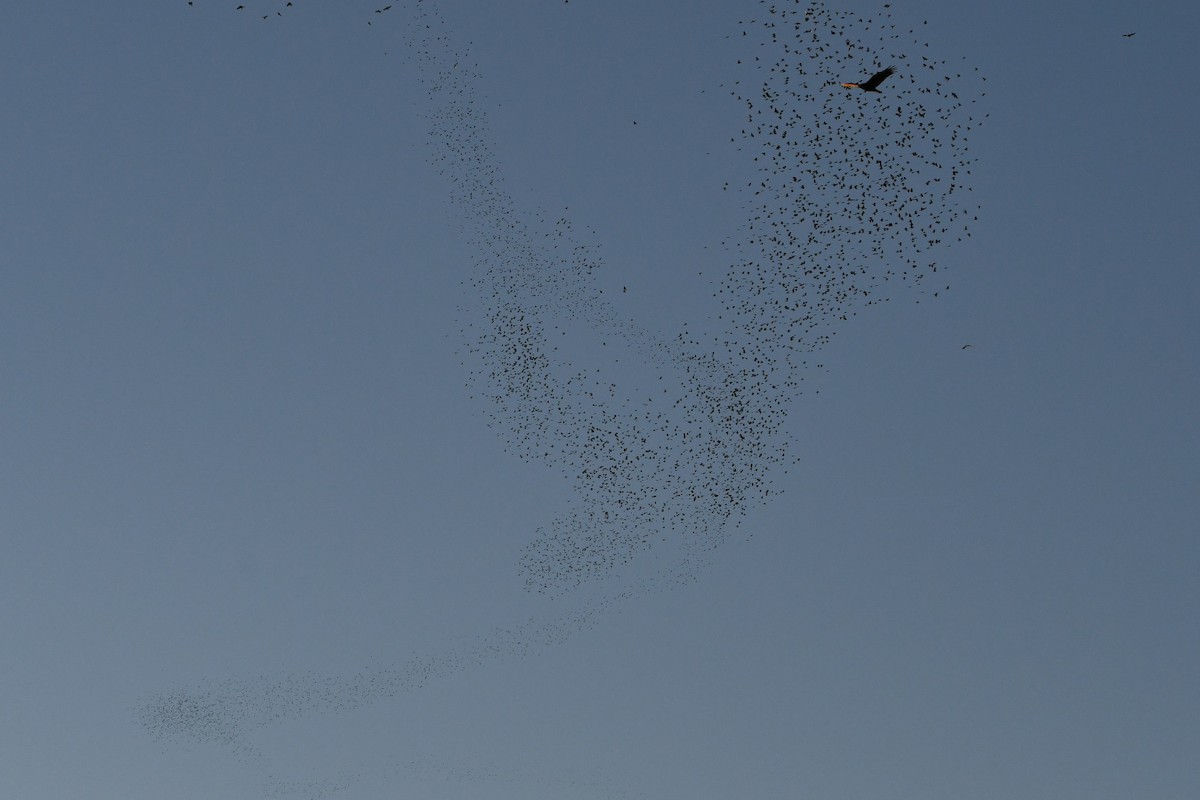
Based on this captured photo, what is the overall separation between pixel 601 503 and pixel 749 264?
1038cm

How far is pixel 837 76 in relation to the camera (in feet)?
137

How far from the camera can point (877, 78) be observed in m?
40.8

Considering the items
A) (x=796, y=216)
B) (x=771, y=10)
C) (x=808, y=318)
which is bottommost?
(x=808, y=318)

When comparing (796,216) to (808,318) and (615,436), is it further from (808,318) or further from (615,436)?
(615,436)

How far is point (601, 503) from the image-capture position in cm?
4969

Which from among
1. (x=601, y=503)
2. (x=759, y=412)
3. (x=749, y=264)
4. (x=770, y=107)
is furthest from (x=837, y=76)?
(x=601, y=503)

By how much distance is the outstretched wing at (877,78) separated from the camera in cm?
4075

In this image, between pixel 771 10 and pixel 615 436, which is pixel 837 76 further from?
pixel 615 436

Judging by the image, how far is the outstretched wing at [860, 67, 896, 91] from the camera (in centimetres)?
4075

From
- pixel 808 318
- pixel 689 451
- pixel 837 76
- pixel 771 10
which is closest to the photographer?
pixel 771 10

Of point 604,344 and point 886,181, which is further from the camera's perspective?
point 604,344

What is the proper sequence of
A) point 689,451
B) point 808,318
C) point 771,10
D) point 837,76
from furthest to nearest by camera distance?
point 689,451
point 808,318
point 837,76
point 771,10

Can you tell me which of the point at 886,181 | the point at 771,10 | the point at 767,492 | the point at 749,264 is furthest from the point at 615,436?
the point at 771,10

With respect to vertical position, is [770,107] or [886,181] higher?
[770,107]
